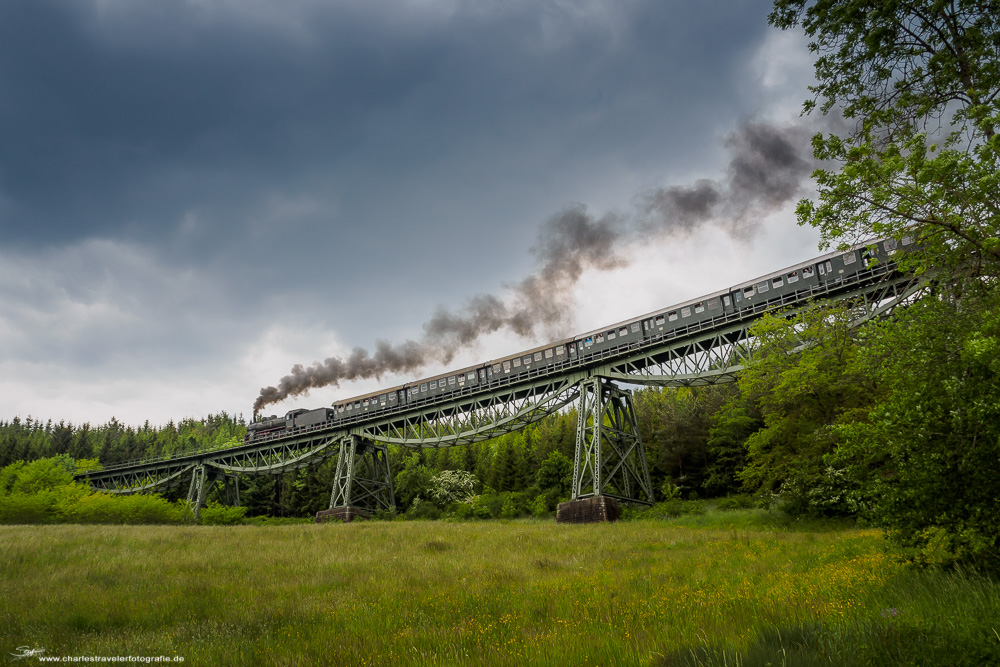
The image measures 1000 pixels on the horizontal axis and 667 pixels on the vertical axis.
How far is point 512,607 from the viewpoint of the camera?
7.59 m

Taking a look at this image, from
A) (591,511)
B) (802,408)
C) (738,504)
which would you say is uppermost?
(802,408)

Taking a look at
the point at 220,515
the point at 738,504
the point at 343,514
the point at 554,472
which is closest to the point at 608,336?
the point at 738,504

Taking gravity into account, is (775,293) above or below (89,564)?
above

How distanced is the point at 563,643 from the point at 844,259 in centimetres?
2726

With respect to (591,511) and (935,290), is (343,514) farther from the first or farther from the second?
(935,290)

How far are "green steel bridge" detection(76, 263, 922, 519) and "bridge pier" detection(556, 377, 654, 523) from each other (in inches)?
2.8

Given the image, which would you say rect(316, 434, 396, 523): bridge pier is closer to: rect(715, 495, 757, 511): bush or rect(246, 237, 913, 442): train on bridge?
rect(246, 237, 913, 442): train on bridge

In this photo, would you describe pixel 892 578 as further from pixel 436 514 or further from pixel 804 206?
pixel 436 514

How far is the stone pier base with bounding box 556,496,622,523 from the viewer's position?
87.4ft

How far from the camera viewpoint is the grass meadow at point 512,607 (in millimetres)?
4504

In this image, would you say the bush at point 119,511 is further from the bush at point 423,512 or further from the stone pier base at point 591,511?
the stone pier base at point 591,511

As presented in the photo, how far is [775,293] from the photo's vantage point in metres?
27.2

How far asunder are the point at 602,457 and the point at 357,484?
875 inches

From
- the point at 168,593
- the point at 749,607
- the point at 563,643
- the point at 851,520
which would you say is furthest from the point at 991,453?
the point at 851,520
